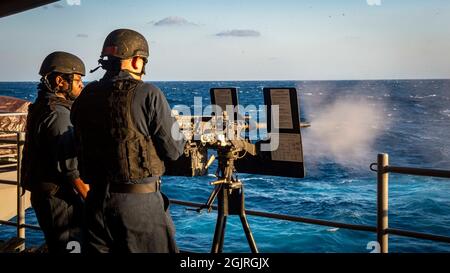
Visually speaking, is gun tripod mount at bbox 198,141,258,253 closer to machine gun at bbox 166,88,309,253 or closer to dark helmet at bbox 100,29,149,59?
machine gun at bbox 166,88,309,253

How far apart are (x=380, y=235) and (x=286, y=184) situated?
3050cm

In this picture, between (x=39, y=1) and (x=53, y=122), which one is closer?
(x=53, y=122)

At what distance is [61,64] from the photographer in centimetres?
413

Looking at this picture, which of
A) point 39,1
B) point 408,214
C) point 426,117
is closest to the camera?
point 39,1

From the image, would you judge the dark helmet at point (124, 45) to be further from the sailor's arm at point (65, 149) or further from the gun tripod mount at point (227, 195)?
the gun tripod mount at point (227, 195)

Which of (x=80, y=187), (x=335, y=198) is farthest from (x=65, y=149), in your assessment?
(x=335, y=198)

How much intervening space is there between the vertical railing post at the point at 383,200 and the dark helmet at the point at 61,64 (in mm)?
2374

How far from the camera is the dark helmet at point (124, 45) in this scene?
3.36 m

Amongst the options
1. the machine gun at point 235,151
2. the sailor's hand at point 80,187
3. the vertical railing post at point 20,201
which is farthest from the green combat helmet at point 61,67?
the vertical railing post at point 20,201

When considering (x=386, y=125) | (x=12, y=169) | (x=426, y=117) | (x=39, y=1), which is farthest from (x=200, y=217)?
(x=426, y=117)

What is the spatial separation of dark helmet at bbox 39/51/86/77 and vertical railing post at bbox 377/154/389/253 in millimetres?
2374

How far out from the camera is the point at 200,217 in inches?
977
